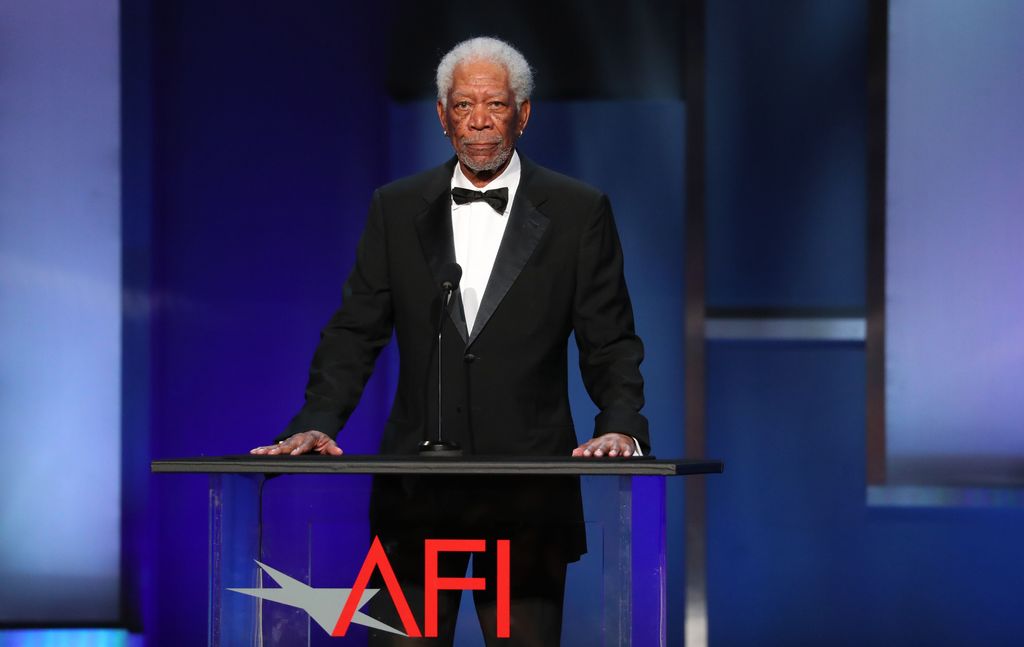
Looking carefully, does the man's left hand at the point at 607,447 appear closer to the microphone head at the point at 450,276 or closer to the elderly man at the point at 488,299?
the elderly man at the point at 488,299

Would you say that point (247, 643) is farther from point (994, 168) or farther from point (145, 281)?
point (994, 168)

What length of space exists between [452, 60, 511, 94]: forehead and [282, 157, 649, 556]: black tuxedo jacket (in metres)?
0.17

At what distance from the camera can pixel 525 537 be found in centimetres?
190

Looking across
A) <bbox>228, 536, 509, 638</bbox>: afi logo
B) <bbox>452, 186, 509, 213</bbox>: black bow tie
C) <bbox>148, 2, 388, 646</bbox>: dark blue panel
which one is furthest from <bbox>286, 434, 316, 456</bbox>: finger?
<bbox>148, 2, 388, 646</bbox>: dark blue panel

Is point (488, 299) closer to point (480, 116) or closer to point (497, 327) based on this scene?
point (497, 327)

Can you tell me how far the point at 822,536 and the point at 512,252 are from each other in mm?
2350

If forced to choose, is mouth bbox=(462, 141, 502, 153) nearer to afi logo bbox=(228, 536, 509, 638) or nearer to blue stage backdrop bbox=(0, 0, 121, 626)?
afi logo bbox=(228, 536, 509, 638)

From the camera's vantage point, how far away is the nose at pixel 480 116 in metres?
2.46

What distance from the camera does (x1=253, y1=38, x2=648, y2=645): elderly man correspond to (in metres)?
2.39

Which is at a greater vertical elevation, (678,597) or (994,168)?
(994,168)

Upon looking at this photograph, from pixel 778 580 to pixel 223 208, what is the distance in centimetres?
221

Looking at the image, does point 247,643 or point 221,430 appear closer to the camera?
point 247,643

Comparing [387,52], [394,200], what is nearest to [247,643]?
[394,200]

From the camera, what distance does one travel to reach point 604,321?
8.03 ft
